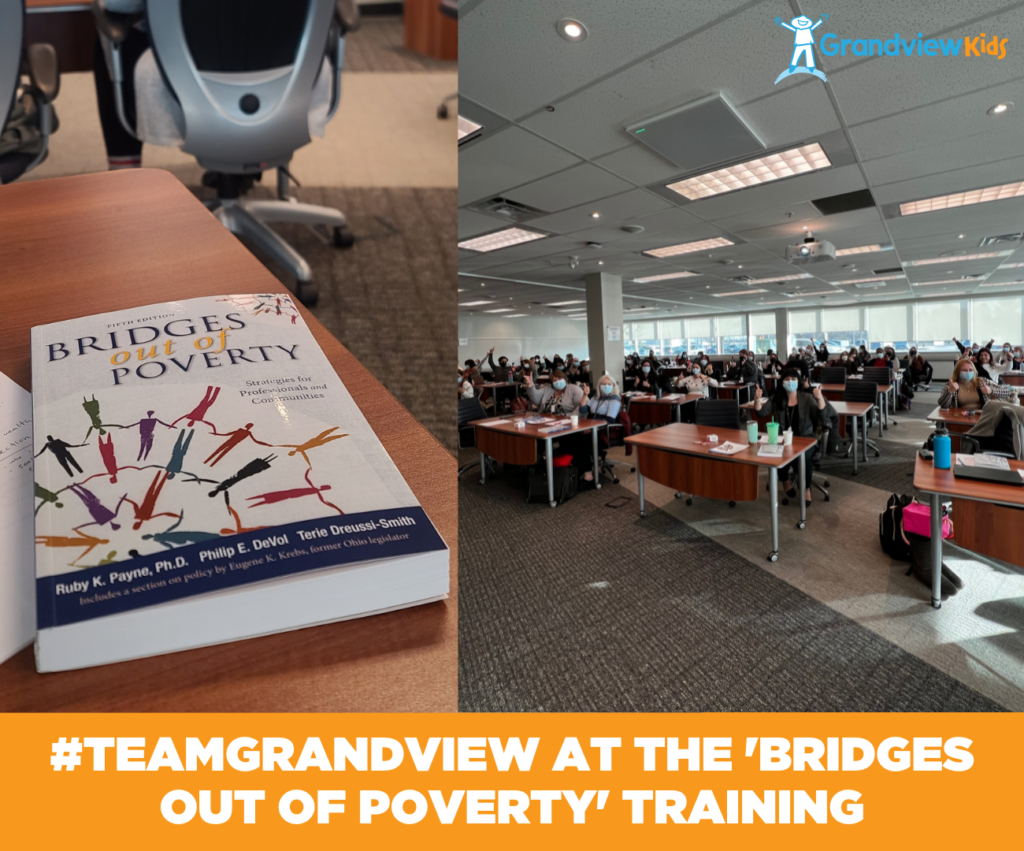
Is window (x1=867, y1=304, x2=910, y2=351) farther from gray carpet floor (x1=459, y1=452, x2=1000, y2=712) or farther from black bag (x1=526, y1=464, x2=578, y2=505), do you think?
gray carpet floor (x1=459, y1=452, x2=1000, y2=712)

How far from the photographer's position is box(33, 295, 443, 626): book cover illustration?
262mm

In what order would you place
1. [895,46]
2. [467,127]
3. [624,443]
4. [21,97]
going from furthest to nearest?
[624,443]
[467,127]
[895,46]
[21,97]

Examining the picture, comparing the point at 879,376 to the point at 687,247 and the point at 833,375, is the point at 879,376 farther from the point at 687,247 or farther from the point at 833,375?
the point at 687,247

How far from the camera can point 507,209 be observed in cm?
464

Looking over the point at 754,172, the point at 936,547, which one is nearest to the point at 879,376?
the point at 754,172

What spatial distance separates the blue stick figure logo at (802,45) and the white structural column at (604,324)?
6299 mm

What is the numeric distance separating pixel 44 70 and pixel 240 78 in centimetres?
60

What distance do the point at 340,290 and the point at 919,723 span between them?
64.7 inches

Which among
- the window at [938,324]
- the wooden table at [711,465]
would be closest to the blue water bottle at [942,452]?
the wooden table at [711,465]

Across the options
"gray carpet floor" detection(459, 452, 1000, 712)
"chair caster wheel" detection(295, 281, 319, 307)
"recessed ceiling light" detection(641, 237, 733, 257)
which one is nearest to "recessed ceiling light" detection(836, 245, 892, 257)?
"recessed ceiling light" detection(641, 237, 733, 257)

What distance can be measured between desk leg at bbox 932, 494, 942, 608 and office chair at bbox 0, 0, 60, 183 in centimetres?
352

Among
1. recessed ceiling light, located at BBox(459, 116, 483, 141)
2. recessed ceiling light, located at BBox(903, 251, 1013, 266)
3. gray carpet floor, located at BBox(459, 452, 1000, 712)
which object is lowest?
gray carpet floor, located at BBox(459, 452, 1000, 712)

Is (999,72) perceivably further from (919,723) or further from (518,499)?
(518,499)

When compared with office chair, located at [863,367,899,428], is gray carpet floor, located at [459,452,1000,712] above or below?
below
